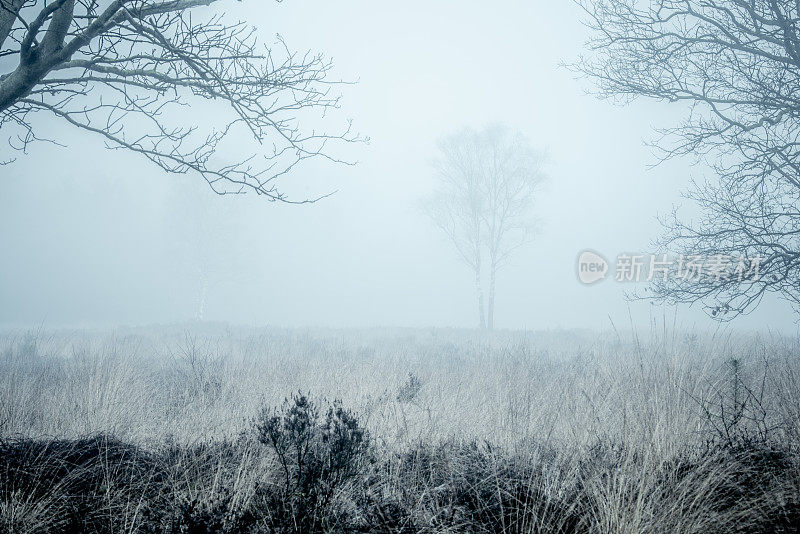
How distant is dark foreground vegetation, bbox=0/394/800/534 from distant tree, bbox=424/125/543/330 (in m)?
16.5

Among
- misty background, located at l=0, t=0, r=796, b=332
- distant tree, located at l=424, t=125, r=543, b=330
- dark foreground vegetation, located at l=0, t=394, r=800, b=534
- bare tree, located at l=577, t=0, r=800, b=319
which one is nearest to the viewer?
dark foreground vegetation, located at l=0, t=394, r=800, b=534

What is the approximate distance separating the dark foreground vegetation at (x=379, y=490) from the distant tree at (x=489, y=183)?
1646cm

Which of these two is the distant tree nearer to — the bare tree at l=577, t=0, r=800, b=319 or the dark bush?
the bare tree at l=577, t=0, r=800, b=319

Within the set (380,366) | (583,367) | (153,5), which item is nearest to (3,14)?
(153,5)

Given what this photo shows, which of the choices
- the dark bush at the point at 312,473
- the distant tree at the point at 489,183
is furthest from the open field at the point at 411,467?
the distant tree at the point at 489,183

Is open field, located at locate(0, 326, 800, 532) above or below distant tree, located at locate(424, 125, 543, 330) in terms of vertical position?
below

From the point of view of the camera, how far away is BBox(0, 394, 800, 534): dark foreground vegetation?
1.83m

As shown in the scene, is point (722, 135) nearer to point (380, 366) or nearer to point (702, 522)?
point (702, 522)

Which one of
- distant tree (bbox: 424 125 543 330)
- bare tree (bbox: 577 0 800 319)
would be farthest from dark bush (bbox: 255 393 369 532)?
distant tree (bbox: 424 125 543 330)

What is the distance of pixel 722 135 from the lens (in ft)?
18.7

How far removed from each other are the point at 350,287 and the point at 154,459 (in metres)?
46.8

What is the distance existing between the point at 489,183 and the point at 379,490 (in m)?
18.4

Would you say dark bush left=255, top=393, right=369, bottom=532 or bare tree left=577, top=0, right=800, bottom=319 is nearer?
dark bush left=255, top=393, right=369, bottom=532

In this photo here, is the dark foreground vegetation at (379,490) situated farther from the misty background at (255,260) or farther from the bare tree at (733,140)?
the misty background at (255,260)
